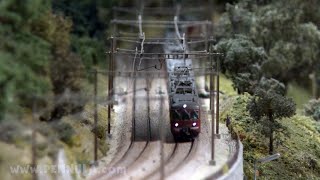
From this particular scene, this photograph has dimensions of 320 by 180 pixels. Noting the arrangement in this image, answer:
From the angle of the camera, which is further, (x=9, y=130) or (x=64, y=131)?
(x=64, y=131)

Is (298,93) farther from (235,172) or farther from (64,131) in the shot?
(64,131)

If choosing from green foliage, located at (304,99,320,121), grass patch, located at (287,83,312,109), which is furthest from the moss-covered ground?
grass patch, located at (287,83,312,109)

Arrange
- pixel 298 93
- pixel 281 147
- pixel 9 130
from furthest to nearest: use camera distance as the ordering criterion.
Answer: pixel 298 93
pixel 281 147
pixel 9 130

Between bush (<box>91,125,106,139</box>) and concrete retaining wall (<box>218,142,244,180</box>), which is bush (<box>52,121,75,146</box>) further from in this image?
concrete retaining wall (<box>218,142,244,180</box>)

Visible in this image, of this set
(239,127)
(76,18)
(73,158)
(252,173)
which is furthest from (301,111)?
(73,158)

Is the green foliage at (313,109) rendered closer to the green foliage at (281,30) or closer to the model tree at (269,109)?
the green foliage at (281,30)

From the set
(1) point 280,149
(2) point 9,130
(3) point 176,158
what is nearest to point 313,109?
(1) point 280,149

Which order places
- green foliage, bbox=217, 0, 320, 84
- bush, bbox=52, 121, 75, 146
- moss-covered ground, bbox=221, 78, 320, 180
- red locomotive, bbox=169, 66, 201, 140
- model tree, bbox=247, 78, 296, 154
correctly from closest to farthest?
bush, bbox=52, 121, 75, 146
red locomotive, bbox=169, 66, 201, 140
model tree, bbox=247, 78, 296, 154
moss-covered ground, bbox=221, 78, 320, 180
green foliage, bbox=217, 0, 320, 84

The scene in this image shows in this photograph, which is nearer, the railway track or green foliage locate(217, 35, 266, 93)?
the railway track

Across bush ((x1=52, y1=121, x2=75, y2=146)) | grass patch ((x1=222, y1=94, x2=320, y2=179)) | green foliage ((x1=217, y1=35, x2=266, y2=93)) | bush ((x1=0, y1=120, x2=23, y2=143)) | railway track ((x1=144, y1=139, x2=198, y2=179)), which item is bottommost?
grass patch ((x1=222, y1=94, x2=320, y2=179))
